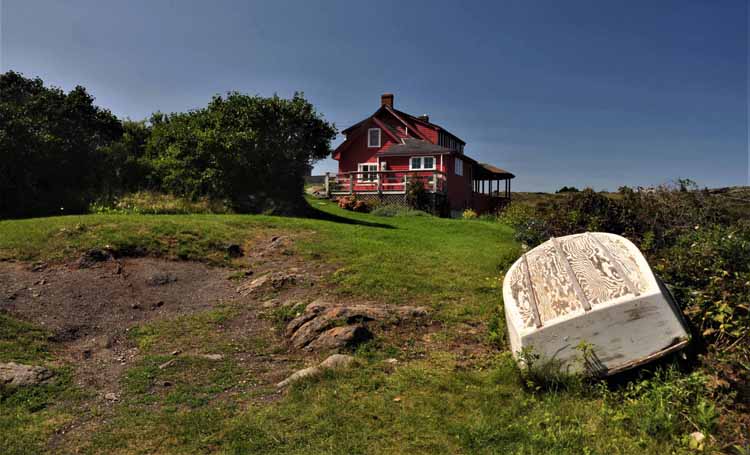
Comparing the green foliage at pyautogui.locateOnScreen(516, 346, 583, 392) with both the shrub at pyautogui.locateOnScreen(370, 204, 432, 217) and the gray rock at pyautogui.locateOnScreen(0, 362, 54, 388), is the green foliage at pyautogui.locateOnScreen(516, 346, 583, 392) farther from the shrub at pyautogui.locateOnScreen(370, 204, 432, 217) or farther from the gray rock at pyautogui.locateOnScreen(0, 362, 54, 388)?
the shrub at pyautogui.locateOnScreen(370, 204, 432, 217)

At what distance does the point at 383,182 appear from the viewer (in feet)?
92.2

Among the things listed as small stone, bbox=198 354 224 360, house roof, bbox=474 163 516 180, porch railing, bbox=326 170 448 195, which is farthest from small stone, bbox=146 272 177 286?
house roof, bbox=474 163 516 180

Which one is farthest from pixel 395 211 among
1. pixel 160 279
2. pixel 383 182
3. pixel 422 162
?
pixel 160 279

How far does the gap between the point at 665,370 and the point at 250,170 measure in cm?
1586

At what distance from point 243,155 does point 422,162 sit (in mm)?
16989

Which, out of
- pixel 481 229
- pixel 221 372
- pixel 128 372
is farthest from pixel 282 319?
pixel 481 229

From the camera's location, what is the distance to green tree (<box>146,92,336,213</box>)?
720 inches

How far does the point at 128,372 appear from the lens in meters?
6.21

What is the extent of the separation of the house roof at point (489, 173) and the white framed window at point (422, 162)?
27.0 ft

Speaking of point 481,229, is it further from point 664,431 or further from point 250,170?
point 664,431

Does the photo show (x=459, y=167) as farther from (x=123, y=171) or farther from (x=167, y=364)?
(x=167, y=364)

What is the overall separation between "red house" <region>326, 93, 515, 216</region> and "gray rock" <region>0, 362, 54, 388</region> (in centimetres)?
2217

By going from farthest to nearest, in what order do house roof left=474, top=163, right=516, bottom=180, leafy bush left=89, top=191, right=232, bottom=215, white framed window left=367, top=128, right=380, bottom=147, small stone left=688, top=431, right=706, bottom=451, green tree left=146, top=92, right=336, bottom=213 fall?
house roof left=474, top=163, right=516, bottom=180 < white framed window left=367, top=128, right=380, bottom=147 < green tree left=146, top=92, right=336, bottom=213 < leafy bush left=89, top=191, right=232, bottom=215 < small stone left=688, top=431, right=706, bottom=451

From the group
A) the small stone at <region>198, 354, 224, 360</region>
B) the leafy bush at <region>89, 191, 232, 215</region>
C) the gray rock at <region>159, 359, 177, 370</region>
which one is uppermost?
the leafy bush at <region>89, 191, 232, 215</region>
